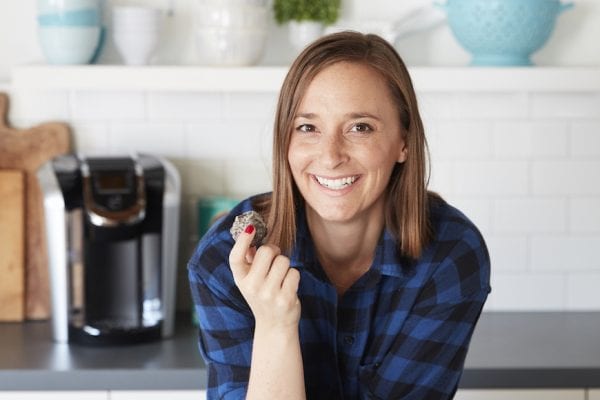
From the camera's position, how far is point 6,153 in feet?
9.11

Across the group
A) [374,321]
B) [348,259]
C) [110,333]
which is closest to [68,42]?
[110,333]

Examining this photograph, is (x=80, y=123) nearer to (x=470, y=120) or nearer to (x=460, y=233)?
(x=470, y=120)

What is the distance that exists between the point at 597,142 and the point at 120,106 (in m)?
1.25

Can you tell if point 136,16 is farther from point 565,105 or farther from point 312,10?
point 565,105

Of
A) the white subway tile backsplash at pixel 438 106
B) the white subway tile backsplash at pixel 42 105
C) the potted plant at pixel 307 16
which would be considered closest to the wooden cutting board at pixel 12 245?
the white subway tile backsplash at pixel 42 105

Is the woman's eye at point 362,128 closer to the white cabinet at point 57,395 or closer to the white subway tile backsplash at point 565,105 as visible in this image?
the white cabinet at point 57,395

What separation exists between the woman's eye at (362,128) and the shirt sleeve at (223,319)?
279 millimetres

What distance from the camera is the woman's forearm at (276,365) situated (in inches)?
66.2

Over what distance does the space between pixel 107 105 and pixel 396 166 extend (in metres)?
1.17

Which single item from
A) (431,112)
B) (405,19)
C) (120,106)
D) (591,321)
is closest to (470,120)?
(431,112)

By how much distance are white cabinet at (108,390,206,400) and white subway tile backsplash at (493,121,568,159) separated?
104cm

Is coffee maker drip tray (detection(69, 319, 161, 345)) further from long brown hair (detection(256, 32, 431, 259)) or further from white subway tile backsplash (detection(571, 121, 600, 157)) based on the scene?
white subway tile backsplash (detection(571, 121, 600, 157))

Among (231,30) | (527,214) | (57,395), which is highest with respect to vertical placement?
(231,30)

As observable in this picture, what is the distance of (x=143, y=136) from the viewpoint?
2832mm
